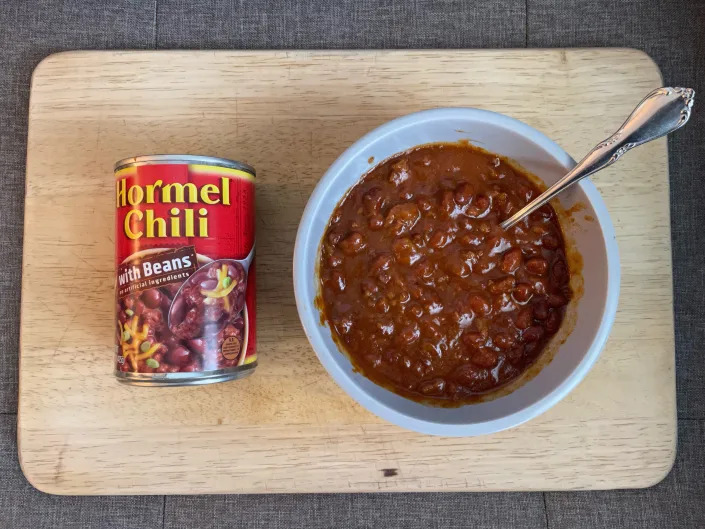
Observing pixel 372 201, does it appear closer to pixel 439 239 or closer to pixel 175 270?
pixel 439 239

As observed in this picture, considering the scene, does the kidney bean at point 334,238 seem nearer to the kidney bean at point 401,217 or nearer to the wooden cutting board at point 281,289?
the kidney bean at point 401,217

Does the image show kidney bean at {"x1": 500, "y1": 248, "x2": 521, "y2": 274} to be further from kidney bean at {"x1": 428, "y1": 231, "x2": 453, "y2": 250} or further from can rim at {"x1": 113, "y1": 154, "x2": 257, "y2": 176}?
can rim at {"x1": 113, "y1": 154, "x2": 257, "y2": 176}

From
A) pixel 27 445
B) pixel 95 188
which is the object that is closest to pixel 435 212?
pixel 95 188

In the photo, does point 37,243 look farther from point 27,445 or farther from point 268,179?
point 268,179

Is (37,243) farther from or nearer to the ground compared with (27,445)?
farther from the ground

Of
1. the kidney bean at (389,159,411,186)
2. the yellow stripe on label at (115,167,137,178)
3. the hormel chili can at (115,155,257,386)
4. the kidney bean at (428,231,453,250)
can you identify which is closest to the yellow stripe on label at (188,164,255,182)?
the hormel chili can at (115,155,257,386)
